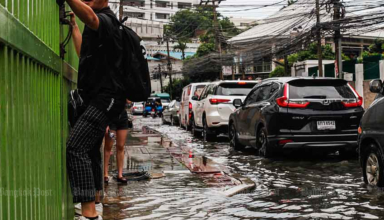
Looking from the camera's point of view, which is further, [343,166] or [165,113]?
[165,113]

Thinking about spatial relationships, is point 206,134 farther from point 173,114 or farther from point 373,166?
point 173,114

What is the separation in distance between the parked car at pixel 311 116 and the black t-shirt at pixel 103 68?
20.1ft

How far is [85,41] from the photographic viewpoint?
12.7 feet

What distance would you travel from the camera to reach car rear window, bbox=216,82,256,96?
14820 millimetres

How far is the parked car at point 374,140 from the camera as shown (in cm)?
626

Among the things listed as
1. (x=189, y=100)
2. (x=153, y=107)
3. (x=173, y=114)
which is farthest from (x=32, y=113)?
(x=153, y=107)

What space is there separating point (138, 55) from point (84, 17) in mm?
812

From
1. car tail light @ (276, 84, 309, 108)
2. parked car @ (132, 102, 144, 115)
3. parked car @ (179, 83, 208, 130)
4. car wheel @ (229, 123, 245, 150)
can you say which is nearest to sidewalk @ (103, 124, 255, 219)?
car tail light @ (276, 84, 309, 108)

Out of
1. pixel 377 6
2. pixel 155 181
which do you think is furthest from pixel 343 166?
pixel 377 6

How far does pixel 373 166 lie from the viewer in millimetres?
6641

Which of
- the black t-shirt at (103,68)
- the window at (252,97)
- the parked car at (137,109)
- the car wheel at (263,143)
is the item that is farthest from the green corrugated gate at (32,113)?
the parked car at (137,109)

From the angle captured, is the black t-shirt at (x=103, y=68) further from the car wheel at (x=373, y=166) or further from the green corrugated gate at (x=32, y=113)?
the car wheel at (x=373, y=166)

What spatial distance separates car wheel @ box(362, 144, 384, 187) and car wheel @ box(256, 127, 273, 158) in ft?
10.1

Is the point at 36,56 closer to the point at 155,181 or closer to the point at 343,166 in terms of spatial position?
the point at 155,181
